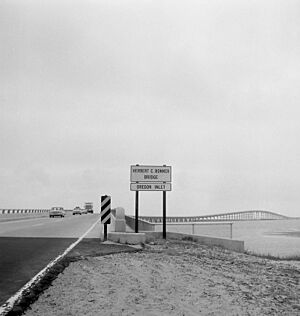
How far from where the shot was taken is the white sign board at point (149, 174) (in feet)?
68.1

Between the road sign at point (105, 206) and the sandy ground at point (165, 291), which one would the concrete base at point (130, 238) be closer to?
the road sign at point (105, 206)

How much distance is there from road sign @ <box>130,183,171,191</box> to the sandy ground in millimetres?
8974

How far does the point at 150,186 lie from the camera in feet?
68.4

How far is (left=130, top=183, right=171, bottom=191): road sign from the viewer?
67.8 ft

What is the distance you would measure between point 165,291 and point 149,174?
12998 mm

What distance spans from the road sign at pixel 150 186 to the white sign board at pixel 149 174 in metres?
0.18

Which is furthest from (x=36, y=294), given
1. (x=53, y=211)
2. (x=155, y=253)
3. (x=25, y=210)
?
(x=25, y=210)

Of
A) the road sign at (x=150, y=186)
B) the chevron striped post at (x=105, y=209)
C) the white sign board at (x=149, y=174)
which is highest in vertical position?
the white sign board at (x=149, y=174)

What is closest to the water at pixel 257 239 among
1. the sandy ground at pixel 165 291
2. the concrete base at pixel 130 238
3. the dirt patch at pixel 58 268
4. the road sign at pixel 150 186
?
the road sign at pixel 150 186

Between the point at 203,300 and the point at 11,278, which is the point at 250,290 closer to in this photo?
the point at 203,300

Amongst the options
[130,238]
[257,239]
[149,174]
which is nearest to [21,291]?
[130,238]

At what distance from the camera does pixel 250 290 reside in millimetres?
8336

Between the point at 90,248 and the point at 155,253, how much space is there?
7.71ft

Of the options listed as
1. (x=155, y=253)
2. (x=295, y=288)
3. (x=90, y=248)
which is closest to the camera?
(x=295, y=288)
